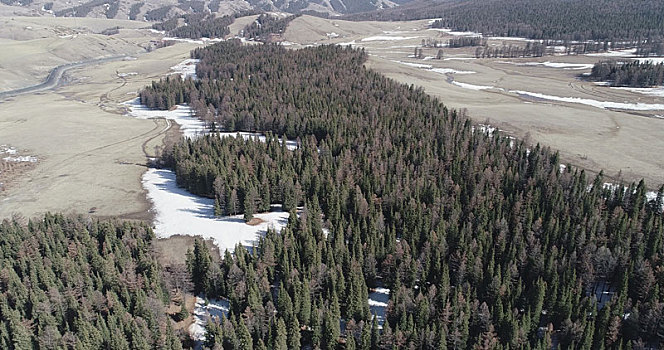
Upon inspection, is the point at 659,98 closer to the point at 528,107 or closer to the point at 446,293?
the point at 528,107

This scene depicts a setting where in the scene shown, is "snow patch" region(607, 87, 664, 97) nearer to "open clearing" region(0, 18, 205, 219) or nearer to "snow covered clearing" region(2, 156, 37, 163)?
"open clearing" region(0, 18, 205, 219)

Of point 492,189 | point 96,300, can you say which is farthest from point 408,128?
point 96,300

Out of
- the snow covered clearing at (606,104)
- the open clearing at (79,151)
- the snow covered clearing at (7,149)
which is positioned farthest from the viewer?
the snow covered clearing at (606,104)

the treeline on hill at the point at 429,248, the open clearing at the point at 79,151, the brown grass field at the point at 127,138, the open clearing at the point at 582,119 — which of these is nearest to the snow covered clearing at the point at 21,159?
the brown grass field at the point at 127,138

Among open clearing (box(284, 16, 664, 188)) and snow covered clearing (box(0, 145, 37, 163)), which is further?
snow covered clearing (box(0, 145, 37, 163))

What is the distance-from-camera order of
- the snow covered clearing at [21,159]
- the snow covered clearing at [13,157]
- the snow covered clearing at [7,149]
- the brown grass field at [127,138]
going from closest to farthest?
the brown grass field at [127,138] → the snow covered clearing at [21,159] → the snow covered clearing at [13,157] → the snow covered clearing at [7,149]

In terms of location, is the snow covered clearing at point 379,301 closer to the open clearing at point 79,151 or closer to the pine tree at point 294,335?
the pine tree at point 294,335

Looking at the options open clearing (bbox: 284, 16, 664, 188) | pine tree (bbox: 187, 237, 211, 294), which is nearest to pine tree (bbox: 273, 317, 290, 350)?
pine tree (bbox: 187, 237, 211, 294)
